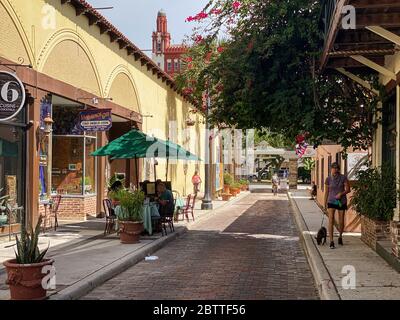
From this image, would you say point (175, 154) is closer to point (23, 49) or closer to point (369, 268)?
point (23, 49)

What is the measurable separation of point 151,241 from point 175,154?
10.8ft

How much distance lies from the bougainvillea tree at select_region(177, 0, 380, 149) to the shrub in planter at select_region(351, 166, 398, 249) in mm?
1690

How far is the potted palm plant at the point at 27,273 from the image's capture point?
687 centimetres

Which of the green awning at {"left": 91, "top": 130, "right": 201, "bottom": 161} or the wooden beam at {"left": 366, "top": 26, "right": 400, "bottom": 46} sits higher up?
the wooden beam at {"left": 366, "top": 26, "right": 400, "bottom": 46}

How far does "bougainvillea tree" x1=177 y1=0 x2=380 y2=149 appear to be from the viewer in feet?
42.4

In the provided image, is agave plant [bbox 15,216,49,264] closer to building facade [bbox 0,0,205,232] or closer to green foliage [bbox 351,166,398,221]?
building facade [bbox 0,0,205,232]

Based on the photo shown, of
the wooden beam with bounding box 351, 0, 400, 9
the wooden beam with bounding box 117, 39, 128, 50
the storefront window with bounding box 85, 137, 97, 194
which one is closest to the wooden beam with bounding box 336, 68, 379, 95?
the wooden beam with bounding box 351, 0, 400, 9

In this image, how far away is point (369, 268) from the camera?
30.5 ft

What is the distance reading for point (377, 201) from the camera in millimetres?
11062

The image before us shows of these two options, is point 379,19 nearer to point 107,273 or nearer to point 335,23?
Result: point 335,23

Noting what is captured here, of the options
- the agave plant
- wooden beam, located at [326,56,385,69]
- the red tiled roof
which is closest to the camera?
the agave plant

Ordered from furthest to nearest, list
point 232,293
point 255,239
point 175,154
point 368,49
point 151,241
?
point 175,154 → point 255,239 → point 151,241 → point 368,49 → point 232,293

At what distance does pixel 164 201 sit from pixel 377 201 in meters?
5.84
